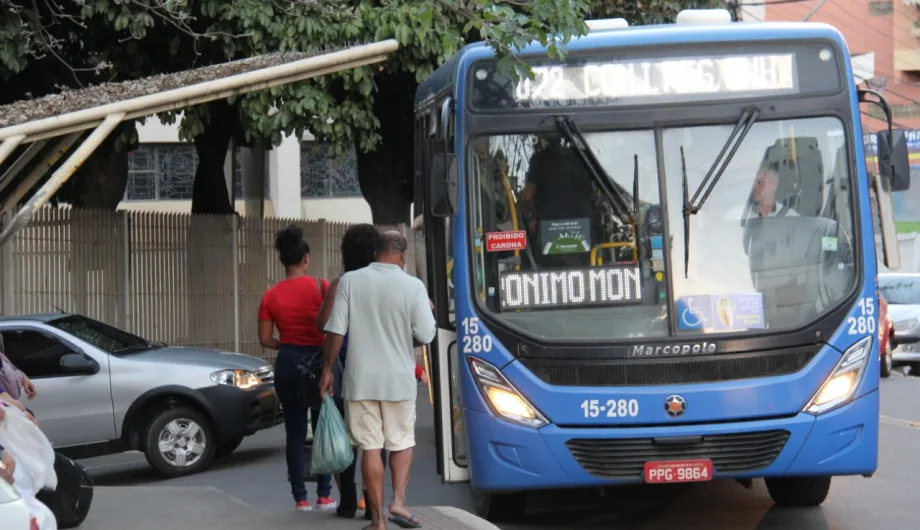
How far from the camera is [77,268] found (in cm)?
1777

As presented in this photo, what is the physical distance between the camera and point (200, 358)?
12.8 metres

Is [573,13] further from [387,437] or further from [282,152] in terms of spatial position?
[282,152]

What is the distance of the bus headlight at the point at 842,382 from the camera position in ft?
26.6

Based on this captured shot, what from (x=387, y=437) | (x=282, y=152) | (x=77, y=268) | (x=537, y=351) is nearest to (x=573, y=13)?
(x=537, y=351)

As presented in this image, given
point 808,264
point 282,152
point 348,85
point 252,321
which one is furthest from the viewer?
point 282,152

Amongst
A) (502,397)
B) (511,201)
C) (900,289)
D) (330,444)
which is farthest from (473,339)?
(900,289)

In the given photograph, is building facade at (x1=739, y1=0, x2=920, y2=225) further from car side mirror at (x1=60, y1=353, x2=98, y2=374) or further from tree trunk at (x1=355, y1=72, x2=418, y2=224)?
car side mirror at (x1=60, y1=353, x2=98, y2=374)

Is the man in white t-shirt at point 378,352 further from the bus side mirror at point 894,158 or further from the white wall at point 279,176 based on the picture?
the white wall at point 279,176

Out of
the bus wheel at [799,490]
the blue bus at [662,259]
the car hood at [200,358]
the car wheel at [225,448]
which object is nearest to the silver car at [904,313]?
the car wheel at [225,448]

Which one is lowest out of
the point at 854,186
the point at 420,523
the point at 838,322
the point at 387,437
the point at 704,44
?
the point at 420,523

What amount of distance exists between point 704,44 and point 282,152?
32.1 meters

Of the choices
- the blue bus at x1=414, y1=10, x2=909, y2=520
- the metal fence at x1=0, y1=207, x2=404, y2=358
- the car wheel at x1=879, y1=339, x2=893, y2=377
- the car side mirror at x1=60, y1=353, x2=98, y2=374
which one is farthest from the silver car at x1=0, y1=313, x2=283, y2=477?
the car wheel at x1=879, y1=339, x2=893, y2=377

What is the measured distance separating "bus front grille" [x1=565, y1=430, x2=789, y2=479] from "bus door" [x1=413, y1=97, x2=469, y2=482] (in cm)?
88

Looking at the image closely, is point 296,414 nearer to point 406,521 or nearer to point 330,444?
point 330,444
